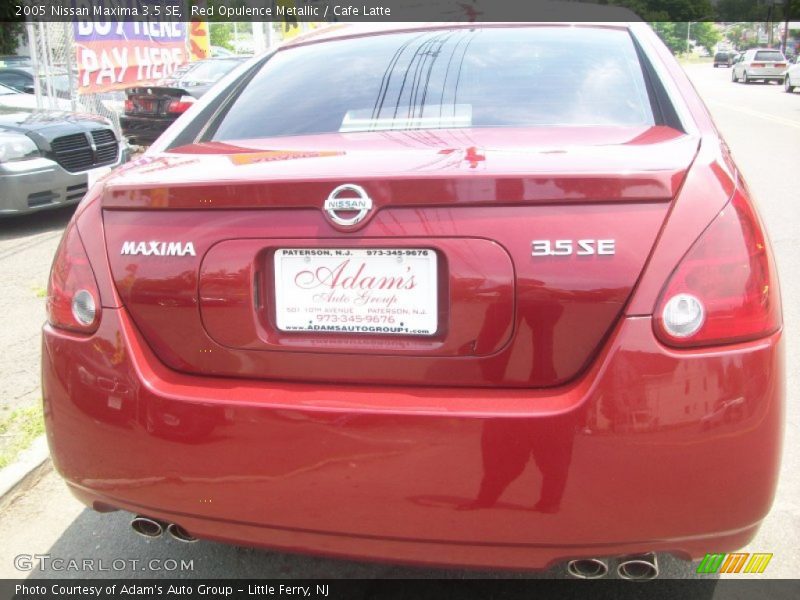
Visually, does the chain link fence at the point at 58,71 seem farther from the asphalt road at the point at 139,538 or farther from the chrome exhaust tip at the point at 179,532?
the chrome exhaust tip at the point at 179,532

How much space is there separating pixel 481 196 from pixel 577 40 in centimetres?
128

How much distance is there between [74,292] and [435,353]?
94cm

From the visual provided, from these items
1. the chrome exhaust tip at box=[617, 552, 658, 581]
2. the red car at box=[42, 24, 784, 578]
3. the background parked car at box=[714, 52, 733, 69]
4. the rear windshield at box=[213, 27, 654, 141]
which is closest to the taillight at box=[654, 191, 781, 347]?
the red car at box=[42, 24, 784, 578]

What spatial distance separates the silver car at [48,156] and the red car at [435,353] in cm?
553

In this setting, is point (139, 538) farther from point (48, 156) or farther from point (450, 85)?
point (48, 156)

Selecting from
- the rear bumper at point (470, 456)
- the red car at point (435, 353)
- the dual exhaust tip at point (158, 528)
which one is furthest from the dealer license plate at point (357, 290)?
the dual exhaust tip at point (158, 528)

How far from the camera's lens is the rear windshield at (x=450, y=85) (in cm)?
231

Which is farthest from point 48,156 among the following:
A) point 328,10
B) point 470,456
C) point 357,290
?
point 328,10

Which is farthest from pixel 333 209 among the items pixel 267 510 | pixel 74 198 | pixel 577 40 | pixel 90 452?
pixel 74 198

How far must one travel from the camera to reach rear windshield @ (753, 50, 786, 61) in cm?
3866

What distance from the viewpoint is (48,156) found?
723 centimetres

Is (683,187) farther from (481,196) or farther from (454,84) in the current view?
(454,84)

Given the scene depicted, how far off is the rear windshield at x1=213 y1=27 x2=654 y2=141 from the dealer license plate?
2.14 feet

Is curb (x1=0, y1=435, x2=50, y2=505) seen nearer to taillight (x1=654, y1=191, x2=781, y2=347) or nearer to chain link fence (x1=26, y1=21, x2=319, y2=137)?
taillight (x1=654, y1=191, x2=781, y2=347)
